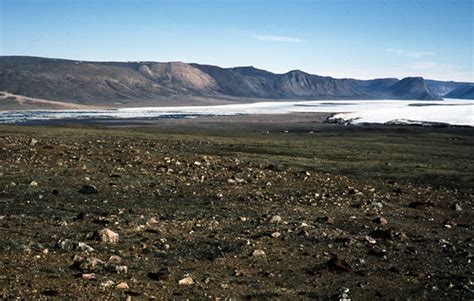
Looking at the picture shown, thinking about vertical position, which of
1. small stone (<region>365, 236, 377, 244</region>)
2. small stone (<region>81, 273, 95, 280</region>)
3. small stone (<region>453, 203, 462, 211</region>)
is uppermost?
small stone (<region>81, 273, 95, 280</region>)

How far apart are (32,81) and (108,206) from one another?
197193 millimetres

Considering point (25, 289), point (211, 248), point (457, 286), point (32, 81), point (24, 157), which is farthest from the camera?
point (32, 81)

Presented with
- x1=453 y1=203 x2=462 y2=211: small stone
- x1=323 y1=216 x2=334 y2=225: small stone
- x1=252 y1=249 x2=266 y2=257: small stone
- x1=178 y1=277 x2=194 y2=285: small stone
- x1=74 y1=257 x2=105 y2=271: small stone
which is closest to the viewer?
x1=178 y1=277 x2=194 y2=285: small stone

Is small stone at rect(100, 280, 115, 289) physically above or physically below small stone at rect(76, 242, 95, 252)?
below

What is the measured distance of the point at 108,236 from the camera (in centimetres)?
882

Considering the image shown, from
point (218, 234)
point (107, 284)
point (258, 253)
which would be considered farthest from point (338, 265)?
point (107, 284)

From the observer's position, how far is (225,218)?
36.6ft

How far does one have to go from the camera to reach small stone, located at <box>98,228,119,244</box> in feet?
28.8

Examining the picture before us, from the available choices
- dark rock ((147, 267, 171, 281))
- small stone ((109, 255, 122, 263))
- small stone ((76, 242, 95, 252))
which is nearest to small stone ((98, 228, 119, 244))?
A: small stone ((76, 242, 95, 252))

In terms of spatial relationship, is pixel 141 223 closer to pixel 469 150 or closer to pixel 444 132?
pixel 469 150

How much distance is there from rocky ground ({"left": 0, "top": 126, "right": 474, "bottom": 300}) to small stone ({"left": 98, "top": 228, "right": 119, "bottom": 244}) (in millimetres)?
21

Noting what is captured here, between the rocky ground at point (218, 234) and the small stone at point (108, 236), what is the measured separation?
2 cm

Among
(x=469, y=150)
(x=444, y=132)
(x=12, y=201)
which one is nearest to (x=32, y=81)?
(x=444, y=132)

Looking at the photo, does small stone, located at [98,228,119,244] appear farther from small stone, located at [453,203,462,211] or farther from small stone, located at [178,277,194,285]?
small stone, located at [453,203,462,211]
